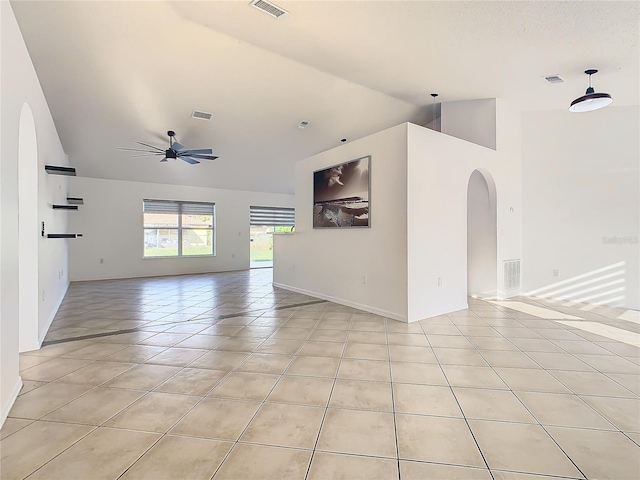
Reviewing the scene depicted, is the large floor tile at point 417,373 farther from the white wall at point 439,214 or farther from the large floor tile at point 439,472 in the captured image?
the white wall at point 439,214

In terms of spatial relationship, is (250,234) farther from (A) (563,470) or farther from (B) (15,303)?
(A) (563,470)

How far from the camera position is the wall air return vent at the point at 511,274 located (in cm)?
528

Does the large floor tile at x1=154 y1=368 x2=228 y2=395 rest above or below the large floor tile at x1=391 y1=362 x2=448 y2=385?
above

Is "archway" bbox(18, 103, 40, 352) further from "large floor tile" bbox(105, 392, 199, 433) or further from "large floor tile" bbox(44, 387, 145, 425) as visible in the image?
"large floor tile" bbox(105, 392, 199, 433)

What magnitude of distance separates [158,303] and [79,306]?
3.61ft

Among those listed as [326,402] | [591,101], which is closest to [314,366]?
[326,402]

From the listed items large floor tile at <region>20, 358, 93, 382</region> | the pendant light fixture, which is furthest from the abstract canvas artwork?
large floor tile at <region>20, 358, 93, 382</region>

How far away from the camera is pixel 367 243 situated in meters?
4.38

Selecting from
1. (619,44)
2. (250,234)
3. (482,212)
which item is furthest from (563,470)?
(250,234)

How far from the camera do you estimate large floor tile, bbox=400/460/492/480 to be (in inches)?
54.3

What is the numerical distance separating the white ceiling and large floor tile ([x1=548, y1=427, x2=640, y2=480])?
327cm

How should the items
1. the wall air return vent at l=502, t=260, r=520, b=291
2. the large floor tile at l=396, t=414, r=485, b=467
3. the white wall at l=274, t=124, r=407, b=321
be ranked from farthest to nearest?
the wall air return vent at l=502, t=260, r=520, b=291, the white wall at l=274, t=124, r=407, b=321, the large floor tile at l=396, t=414, r=485, b=467

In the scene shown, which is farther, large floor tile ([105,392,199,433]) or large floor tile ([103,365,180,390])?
large floor tile ([103,365,180,390])

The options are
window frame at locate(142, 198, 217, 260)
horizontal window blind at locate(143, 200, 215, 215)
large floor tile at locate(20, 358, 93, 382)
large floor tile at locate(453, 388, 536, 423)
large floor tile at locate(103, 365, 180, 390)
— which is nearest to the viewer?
large floor tile at locate(453, 388, 536, 423)
